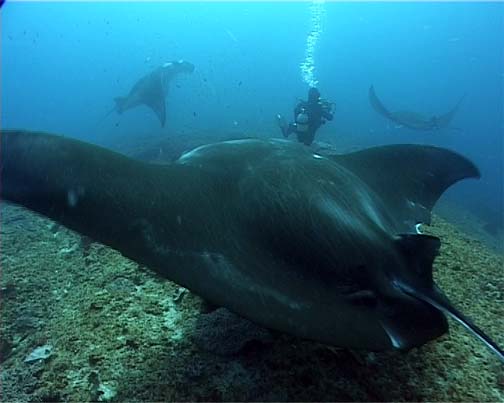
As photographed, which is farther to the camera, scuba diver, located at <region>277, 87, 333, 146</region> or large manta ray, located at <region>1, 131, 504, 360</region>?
scuba diver, located at <region>277, 87, 333, 146</region>

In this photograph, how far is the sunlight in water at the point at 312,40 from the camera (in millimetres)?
75181

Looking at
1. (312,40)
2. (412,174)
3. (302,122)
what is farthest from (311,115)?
(312,40)

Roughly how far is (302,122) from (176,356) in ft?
24.7

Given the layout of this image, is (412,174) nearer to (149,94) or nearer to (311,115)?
(311,115)

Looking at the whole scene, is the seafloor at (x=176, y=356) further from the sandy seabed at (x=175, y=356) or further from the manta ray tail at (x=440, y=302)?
Answer: the manta ray tail at (x=440, y=302)

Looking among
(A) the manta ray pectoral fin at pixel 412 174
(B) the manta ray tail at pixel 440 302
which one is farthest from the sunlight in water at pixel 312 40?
(B) the manta ray tail at pixel 440 302

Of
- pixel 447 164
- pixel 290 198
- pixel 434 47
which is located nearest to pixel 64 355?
pixel 290 198

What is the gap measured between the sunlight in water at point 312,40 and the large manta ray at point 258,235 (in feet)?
216

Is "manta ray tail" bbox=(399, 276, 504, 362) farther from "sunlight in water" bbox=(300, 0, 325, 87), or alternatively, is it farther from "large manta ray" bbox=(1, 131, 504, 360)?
"sunlight in water" bbox=(300, 0, 325, 87)

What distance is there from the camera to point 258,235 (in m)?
2.15

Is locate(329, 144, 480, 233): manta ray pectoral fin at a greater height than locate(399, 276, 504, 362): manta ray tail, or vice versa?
locate(329, 144, 480, 233): manta ray pectoral fin

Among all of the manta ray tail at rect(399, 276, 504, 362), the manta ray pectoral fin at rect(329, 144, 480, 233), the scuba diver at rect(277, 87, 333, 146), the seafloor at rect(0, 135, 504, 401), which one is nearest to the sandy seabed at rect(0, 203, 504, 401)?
the seafloor at rect(0, 135, 504, 401)

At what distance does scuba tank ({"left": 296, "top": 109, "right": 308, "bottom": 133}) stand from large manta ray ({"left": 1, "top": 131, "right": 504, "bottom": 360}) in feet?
22.8

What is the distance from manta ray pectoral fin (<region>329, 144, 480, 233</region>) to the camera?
310 cm
